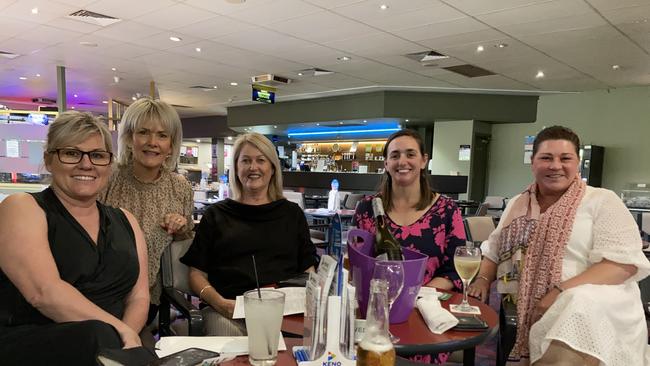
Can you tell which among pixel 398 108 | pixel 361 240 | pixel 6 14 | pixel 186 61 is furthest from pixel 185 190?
pixel 398 108

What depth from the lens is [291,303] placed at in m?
1.51

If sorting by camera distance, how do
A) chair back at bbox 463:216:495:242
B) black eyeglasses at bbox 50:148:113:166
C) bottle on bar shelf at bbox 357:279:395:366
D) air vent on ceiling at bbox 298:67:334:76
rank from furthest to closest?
1. air vent on ceiling at bbox 298:67:334:76
2. chair back at bbox 463:216:495:242
3. black eyeglasses at bbox 50:148:113:166
4. bottle on bar shelf at bbox 357:279:395:366

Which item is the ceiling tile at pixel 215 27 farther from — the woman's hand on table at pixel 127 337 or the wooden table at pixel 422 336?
the wooden table at pixel 422 336

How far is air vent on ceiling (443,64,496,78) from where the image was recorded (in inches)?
306

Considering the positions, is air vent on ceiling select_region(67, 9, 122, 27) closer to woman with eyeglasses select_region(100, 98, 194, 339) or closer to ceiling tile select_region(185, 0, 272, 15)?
ceiling tile select_region(185, 0, 272, 15)

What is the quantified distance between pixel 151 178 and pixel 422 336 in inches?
59.8

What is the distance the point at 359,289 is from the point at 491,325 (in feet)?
1.58

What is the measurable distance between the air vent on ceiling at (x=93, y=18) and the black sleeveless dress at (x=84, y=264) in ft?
16.0

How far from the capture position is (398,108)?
10.2 metres

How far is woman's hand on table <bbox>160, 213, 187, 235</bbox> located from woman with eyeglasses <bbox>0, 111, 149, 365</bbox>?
0.39 meters

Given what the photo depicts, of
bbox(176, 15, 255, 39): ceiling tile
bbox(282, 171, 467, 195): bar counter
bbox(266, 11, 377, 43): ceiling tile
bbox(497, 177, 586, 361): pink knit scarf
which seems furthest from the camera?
bbox(282, 171, 467, 195): bar counter

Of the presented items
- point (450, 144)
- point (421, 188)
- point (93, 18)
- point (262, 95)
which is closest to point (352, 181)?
point (450, 144)

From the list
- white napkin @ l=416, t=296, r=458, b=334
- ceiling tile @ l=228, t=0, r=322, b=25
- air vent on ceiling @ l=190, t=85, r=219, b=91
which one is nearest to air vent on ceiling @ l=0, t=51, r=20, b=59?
air vent on ceiling @ l=190, t=85, r=219, b=91

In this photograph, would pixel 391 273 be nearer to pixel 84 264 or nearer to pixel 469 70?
pixel 84 264
